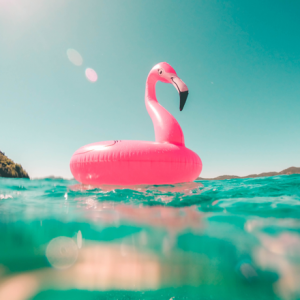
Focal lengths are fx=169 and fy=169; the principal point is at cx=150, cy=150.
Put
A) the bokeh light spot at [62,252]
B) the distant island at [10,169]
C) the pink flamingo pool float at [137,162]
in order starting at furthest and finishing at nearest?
1. the distant island at [10,169]
2. the pink flamingo pool float at [137,162]
3. the bokeh light spot at [62,252]

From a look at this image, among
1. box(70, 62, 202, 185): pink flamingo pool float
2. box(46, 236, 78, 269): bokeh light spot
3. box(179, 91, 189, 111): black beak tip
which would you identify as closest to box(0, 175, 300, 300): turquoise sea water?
box(46, 236, 78, 269): bokeh light spot

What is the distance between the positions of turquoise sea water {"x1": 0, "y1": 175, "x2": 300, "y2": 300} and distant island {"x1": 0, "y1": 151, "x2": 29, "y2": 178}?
247 inches

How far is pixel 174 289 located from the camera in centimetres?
138

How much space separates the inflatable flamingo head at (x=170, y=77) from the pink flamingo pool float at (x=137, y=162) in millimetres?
1080

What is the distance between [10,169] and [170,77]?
7784 mm

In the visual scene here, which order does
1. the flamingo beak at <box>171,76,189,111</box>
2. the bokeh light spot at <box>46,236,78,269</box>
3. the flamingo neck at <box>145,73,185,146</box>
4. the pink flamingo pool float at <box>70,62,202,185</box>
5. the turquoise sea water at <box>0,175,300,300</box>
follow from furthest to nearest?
1. the flamingo beak at <box>171,76,189,111</box>
2. the flamingo neck at <box>145,73,185,146</box>
3. the pink flamingo pool float at <box>70,62,202,185</box>
4. the bokeh light spot at <box>46,236,78,269</box>
5. the turquoise sea water at <box>0,175,300,300</box>

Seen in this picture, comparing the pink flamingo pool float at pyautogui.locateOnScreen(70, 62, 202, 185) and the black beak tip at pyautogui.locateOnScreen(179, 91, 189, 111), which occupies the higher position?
the black beak tip at pyautogui.locateOnScreen(179, 91, 189, 111)

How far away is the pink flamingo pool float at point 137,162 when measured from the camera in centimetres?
404

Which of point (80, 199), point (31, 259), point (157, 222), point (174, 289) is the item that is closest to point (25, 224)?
point (31, 259)

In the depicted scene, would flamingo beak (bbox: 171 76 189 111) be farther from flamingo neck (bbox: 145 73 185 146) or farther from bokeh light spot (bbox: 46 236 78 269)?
bokeh light spot (bbox: 46 236 78 269)

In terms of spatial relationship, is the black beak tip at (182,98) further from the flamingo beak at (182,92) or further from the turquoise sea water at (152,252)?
the turquoise sea water at (152,252)

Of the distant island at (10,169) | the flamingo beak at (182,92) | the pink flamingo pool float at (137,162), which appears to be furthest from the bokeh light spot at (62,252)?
the distant island at (10,169)

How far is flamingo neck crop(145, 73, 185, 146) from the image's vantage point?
16.0 ft

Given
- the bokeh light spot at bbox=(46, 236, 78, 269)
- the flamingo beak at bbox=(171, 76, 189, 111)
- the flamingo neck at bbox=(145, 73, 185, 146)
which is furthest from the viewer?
the flamingo beak at bbox=(171, 76, 189, 111)
